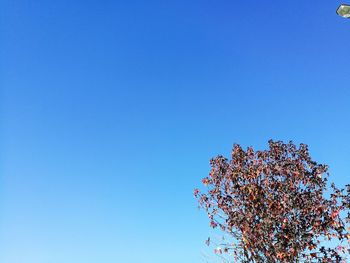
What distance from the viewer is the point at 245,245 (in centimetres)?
1193

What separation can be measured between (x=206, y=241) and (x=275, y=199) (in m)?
2.84

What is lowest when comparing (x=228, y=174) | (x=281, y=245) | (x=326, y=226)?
(x=281, y=245)

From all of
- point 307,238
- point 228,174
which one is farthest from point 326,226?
point 228,174

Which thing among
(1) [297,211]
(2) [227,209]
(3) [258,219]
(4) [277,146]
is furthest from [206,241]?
(4) [277,146]

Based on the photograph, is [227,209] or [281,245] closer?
[281,245]

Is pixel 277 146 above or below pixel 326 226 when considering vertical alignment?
above

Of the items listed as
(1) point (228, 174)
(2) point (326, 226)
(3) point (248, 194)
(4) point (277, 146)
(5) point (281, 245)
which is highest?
(4) point (277, 146)

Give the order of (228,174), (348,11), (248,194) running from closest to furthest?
(348,11)
(248,194)
(228,174)

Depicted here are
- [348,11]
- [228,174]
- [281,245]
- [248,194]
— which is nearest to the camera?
[348,11]

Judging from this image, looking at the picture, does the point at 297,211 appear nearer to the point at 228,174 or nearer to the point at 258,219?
the point at 258,219

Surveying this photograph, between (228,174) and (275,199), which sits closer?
(275,199)

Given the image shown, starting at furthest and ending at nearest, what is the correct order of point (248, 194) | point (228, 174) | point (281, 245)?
1. point (228, 174)
2. point (248, 194)
3. point (281, 245)

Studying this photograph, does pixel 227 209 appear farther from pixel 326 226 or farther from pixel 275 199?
pixel 326 226

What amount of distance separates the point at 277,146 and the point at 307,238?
10.6 ft
